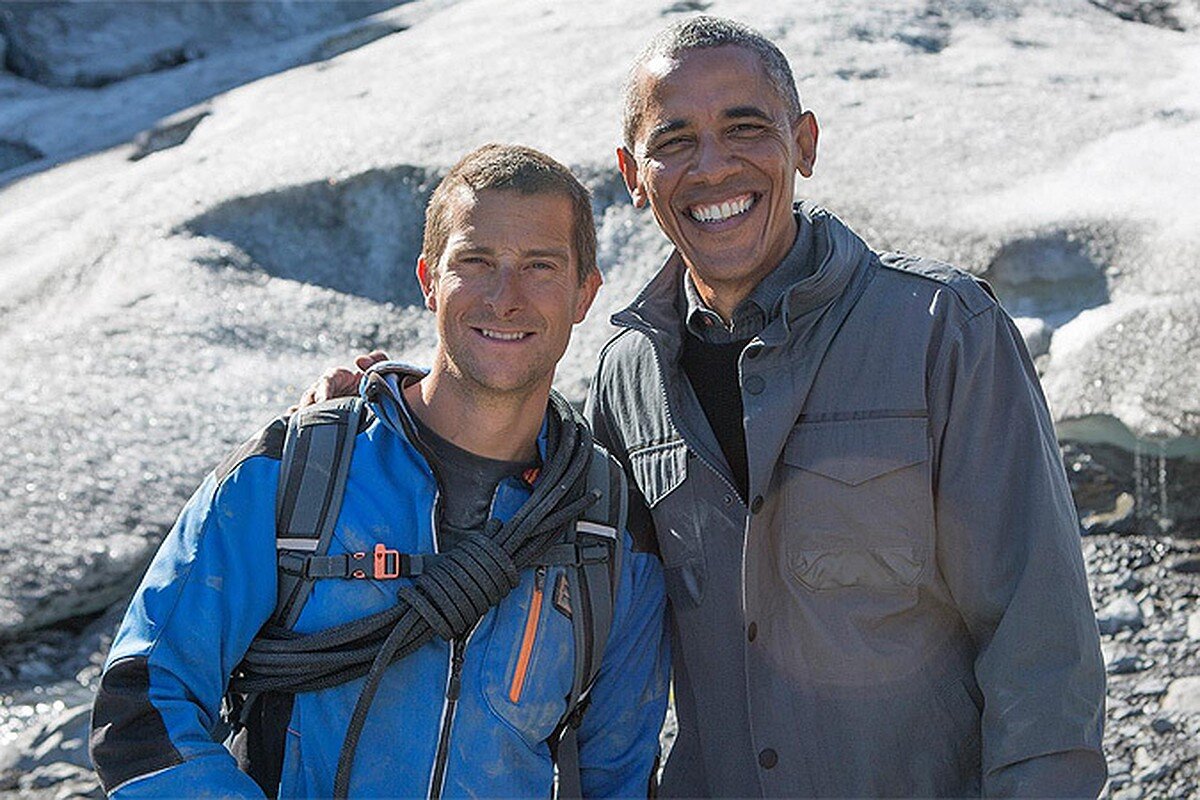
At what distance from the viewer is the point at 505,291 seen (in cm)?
361

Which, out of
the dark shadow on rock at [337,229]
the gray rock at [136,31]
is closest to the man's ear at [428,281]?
the dark shadow on rock at [337,229]

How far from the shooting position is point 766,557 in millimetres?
3693

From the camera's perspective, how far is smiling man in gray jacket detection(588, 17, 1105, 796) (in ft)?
11.1

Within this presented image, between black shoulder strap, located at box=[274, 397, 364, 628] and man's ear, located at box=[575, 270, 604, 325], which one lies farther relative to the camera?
man's ear, located at box=[575, 270, 604, 325]

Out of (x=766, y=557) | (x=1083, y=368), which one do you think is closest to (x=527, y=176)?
(x=766, y=557)

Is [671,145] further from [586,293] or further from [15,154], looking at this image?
[15,154]

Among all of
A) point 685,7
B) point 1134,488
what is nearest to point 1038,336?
point 1134,488

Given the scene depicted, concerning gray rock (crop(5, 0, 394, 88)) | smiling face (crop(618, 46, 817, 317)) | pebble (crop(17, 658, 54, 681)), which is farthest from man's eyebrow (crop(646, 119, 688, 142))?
gray rock (crop(5, 0, 394, 88))

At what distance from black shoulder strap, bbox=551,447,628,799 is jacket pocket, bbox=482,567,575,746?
31mm

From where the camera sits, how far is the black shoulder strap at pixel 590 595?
3580mm

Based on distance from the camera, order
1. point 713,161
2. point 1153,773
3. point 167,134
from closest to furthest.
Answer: point 713,161, point 1153,773, point 167,134

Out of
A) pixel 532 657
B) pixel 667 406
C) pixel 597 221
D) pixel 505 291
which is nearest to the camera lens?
pixel 532 657

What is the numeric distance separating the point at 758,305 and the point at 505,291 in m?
0.70

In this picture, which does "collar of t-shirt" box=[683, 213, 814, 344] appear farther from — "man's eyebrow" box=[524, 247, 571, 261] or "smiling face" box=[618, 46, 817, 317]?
"man's eyebrow" box=[524, 247, 571, 261]
